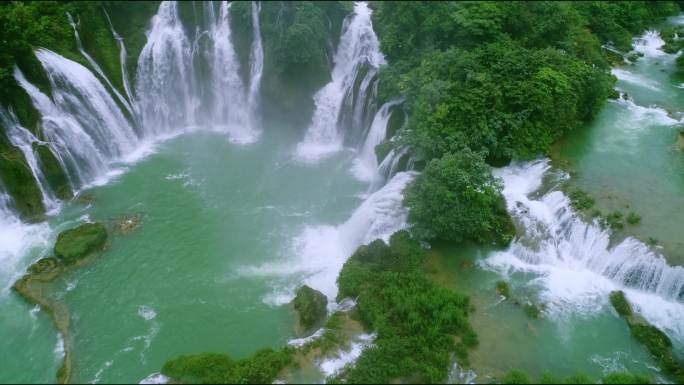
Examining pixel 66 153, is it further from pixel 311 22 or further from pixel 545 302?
pixel 545 302

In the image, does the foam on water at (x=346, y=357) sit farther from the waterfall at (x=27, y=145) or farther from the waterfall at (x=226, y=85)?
the waterfall at (x=226, y=85)

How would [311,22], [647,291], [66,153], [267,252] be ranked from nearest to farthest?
[647,291]
[267,252]
[66,153]
[311,22]

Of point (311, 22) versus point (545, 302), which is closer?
point (545, 302)

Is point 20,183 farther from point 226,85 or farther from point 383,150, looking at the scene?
point 383,150

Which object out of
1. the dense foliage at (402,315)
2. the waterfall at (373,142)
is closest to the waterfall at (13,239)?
the dense foliage at (402,315)

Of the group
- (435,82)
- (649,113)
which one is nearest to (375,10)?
(435,82)

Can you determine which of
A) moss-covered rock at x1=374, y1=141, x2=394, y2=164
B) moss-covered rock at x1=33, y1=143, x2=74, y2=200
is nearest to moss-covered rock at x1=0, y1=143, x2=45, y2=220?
moss-covered rock at x1=33, y1=143, x2=74, y2=200

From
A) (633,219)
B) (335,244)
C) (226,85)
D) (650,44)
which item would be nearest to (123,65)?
(226,85)

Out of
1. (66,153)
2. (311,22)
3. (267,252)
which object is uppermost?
(311,22)
